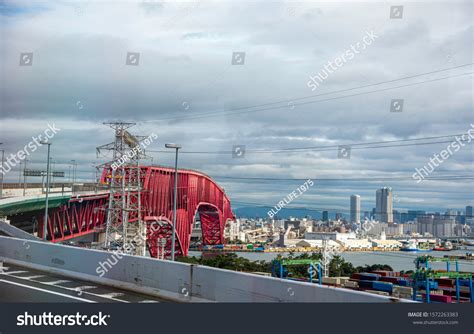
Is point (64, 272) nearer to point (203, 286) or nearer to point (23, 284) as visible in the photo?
point (23, 284)

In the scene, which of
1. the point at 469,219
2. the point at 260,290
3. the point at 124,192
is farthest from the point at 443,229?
the point at 260,290

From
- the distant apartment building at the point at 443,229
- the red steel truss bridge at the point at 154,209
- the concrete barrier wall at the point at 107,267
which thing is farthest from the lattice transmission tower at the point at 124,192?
the distant apartment building at the point at 443,229

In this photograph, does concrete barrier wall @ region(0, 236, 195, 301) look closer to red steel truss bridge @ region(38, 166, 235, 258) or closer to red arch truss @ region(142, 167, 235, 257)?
red steel truss bridge @ region(38, 166, 235, 258)

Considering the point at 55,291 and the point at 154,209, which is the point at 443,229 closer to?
the point at 154,209

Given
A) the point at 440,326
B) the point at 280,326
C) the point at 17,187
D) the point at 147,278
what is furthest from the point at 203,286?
the point at 17,187

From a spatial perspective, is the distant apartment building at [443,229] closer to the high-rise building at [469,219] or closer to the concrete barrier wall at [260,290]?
the high-rise building at [469,219]

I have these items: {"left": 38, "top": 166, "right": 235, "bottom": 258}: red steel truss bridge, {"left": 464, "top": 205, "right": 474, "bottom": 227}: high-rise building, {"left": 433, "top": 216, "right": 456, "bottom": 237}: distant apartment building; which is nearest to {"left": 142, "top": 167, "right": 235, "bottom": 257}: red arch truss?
{"left": 38, "top": 166, "right": 235, "bottom": 258}: red steel truss bridge
